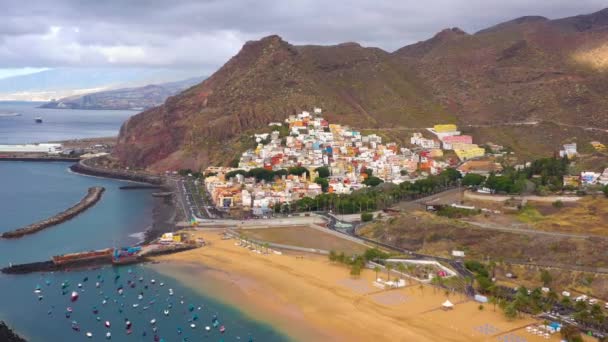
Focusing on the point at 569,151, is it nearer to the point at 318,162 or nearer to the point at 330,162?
the point at 330,162

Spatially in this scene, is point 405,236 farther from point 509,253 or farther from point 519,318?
point 519,318

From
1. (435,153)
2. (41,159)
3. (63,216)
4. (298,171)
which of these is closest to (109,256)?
A: (63,216)

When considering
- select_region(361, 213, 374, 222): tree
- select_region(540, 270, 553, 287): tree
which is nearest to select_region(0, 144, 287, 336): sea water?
select_region(540, 270, 553, 287): tree

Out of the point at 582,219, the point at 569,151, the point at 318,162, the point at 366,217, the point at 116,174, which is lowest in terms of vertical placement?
the point at 116,174

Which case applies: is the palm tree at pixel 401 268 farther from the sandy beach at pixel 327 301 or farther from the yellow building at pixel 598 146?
the yellow building at pixel 598 146

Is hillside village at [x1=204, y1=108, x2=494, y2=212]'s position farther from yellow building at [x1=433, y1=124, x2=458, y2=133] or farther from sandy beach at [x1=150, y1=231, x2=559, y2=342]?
sandy beach at [x1=150, y1=231, x2=559, y2=342]

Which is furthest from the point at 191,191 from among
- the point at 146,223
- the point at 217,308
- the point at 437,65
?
the point at 437,65

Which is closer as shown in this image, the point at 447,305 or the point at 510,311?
the point at 510,311
